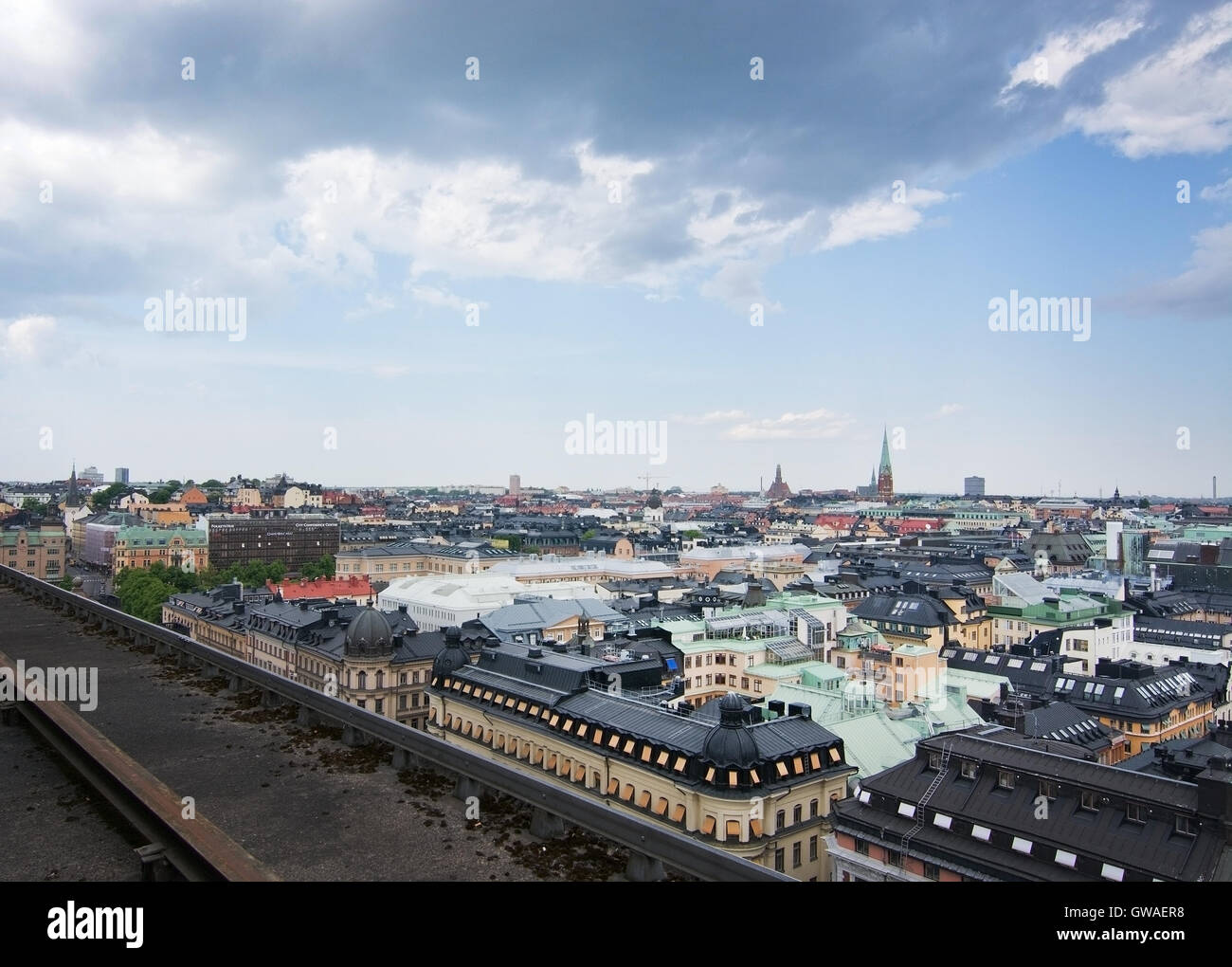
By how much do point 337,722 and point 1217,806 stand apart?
24.6m

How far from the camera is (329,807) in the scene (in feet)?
34.5

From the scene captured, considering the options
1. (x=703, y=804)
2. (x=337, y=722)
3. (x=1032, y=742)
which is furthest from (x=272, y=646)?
(x=337, y=722)

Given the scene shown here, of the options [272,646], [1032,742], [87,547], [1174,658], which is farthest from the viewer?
[87,547]

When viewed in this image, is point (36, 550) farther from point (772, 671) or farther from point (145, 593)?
point (772, 671)

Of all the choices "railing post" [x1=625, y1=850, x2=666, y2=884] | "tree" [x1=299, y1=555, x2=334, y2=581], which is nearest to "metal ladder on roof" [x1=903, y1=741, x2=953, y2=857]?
"railing post" [x1=625, y1=850, x2=666, y2=884]

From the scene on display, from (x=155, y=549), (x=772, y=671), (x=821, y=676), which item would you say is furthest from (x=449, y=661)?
(x=155, y=549)

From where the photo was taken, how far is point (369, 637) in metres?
55.4

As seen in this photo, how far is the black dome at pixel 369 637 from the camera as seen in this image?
5525cm

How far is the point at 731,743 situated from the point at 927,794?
6.51 metres

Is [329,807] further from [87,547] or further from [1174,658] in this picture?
[87,547]

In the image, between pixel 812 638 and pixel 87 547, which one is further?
pixel 87 547

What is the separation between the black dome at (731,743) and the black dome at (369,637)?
1150 inches

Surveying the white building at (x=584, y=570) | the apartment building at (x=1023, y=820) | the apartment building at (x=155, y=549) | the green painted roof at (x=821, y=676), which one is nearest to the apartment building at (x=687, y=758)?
the apartment building at (x=1023, y=820)

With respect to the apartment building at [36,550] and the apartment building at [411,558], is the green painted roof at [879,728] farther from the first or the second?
the apartment building at [36,550]
